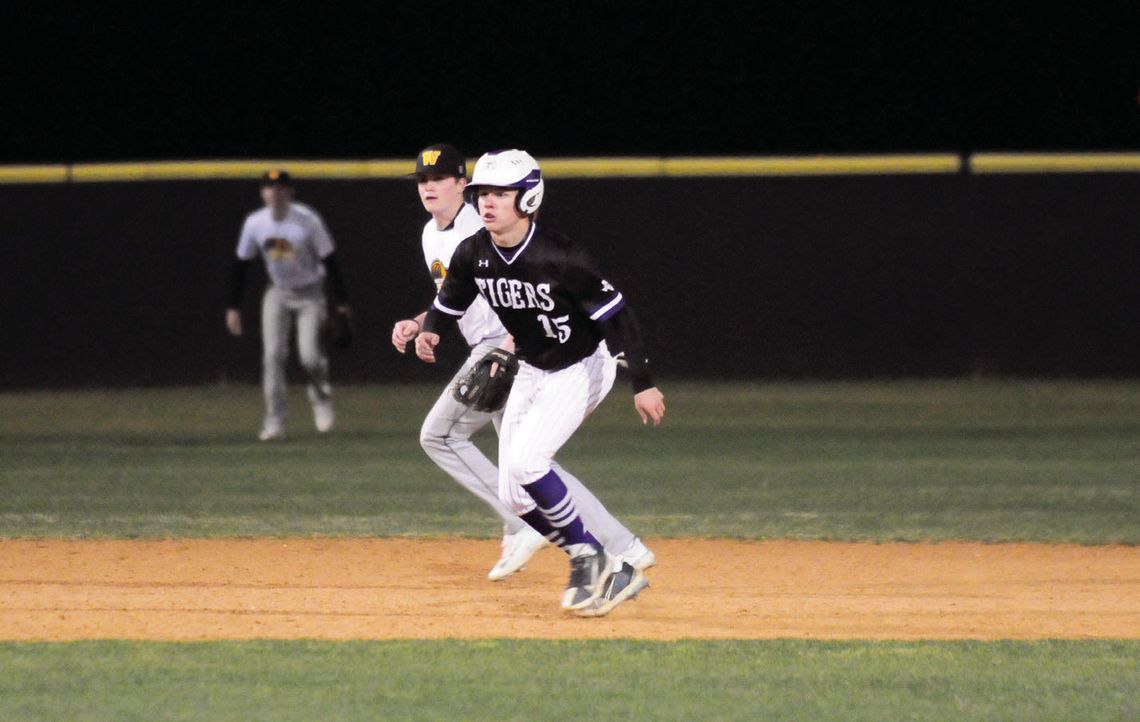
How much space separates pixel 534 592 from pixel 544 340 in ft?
3.85

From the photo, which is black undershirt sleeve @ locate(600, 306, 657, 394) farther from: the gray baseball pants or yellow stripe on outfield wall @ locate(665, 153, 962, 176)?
yellow stripe on outfield wall @ locate(665, 153, 962, 176)

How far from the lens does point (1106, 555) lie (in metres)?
8.10

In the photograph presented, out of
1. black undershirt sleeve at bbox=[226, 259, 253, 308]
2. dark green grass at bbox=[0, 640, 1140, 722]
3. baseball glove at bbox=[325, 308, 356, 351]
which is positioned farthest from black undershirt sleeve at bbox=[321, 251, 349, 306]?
dark green grass at bbox=[0, 640, 1140, 722]

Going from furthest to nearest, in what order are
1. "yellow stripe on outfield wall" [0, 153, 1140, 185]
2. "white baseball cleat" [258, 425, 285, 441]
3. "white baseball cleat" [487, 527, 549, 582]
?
1. "yellow stripe on outfield wall" [0, 153, 1140, 185]
2. "white baseball cleat" [258, 425, 285, 441]
3. "white baseball cleat" [487, 527, 549, 582]

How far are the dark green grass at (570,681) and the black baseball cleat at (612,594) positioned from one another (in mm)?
477

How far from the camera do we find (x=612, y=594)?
6379mm

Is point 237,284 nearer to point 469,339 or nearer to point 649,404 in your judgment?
point 469,339

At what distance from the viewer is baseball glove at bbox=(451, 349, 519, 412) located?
6.62 meters

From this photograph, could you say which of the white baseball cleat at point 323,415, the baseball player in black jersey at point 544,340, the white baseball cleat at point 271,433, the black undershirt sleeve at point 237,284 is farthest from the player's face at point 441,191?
the white baseball cleat at point 323,415

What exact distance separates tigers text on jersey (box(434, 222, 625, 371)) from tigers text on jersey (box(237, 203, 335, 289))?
5.99 m

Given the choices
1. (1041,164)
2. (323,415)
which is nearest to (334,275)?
(323,415)

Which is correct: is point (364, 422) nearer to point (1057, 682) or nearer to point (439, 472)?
point (439, 472)

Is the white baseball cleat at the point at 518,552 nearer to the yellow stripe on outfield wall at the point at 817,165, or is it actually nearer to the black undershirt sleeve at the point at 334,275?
the black undershirt sleeve at the point at 334,275

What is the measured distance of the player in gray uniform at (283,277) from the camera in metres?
12.3
